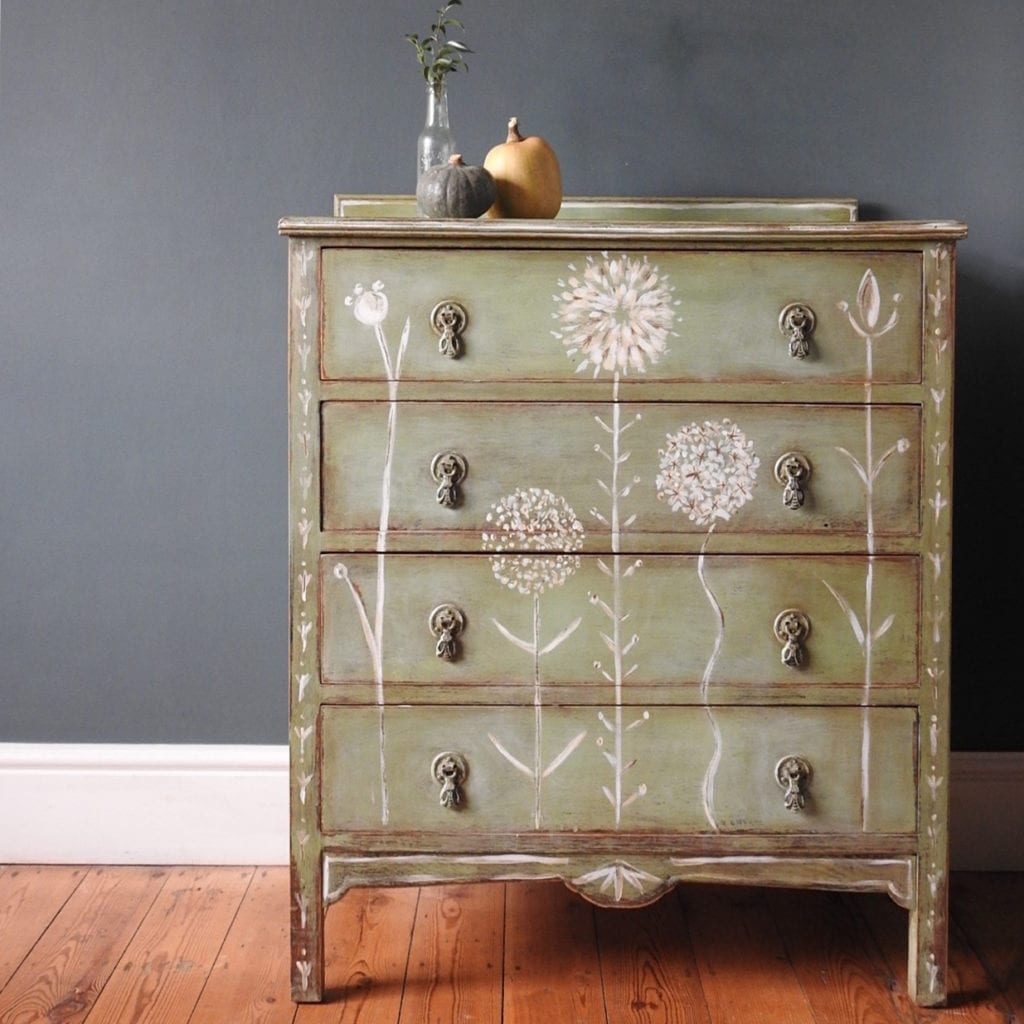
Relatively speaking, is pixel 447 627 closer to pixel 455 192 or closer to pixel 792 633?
pixel 792 633

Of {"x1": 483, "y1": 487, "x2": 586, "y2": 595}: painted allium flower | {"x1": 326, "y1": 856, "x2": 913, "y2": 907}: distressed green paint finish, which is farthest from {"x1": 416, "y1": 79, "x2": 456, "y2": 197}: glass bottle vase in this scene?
{"x1": 326, "y1": 856, "x2": 913, "y2": 907}: distressed green paint finish

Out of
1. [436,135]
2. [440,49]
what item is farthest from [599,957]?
[440,49]

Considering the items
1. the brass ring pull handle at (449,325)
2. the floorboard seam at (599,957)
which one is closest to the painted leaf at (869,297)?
the brass ring pull handle at (449,325)

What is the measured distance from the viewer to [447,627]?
5.32 feet

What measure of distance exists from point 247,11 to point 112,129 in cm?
35

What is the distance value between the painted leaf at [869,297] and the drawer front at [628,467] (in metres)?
0.14

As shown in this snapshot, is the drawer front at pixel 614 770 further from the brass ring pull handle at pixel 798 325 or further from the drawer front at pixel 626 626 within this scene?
the brass ring pull handle at pixel 798 325

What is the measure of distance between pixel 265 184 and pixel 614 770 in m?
1.30

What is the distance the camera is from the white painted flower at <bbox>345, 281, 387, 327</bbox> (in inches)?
63.1

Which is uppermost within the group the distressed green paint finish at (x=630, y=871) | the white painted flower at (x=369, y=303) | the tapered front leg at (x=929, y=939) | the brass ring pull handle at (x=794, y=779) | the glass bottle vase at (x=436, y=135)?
the glass bottle vase at (x=436, y=135)

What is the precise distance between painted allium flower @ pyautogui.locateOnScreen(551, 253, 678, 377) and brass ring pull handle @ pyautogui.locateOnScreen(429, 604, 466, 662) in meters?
0.42

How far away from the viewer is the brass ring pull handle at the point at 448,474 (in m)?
1.60

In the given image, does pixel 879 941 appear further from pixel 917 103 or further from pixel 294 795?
pixel 917 103

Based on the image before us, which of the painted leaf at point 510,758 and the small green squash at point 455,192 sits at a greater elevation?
the small green squash at point 455,192
